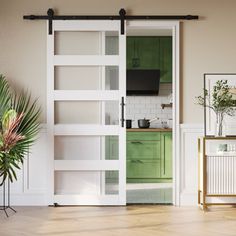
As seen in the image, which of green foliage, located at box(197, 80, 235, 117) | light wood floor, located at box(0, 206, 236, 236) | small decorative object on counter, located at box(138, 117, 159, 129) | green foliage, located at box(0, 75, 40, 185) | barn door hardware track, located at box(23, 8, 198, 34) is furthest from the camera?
small decorative object on counter, located at box(138, 117, 159, 129)

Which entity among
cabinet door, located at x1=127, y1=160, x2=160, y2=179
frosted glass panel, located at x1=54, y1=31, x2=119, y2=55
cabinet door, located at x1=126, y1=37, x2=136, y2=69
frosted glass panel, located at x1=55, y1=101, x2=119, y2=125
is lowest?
cabinet door, located at x1=127, y1=160, x2=160, y2=179

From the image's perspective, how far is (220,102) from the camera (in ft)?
17.5

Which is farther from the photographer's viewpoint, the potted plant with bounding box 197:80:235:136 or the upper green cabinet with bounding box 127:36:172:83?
the upper green cabinet with bounding box 127:36:172:83

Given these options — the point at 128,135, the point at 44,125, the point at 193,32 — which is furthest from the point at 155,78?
the point at 44,125

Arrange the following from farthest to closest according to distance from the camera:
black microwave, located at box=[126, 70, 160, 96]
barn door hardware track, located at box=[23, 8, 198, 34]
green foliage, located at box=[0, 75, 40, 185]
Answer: black microwave, located at box=[126, 70, 160, 96] < barn door hardware track, located at box=[23, 8, 198, 34] < green foliage, located at box=[0, 75, 40, 185]

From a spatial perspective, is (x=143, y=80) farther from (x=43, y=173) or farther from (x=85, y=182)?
(x=43, y=173)

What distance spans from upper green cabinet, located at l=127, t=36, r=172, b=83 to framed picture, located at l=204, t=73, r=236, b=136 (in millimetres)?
2486

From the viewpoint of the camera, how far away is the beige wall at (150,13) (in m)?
5.56

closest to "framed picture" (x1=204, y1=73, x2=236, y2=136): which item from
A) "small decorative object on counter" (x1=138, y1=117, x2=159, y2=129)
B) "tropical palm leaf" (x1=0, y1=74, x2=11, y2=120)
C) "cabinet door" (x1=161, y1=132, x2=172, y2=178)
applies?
"cabinet door" (x1=161, y1=132, x2=172, y2=178)

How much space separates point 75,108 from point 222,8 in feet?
6.60

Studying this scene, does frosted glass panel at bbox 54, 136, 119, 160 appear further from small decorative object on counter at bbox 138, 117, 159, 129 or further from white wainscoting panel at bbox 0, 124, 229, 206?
small decorative object on counter at bbox 138, 117, 159, 129

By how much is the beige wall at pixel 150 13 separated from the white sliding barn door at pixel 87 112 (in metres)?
0.18

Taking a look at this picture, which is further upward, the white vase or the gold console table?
the white vase

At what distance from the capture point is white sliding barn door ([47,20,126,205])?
5.54 metres
